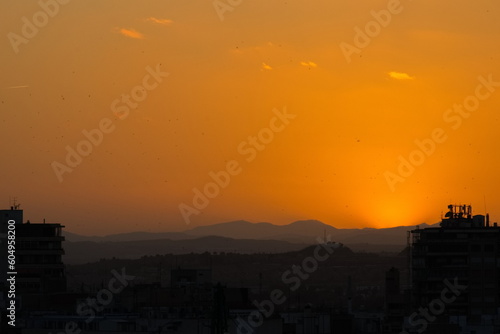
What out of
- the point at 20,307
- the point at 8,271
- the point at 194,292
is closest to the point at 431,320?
the point at 194,292

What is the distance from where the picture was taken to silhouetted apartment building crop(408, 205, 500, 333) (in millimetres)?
98938

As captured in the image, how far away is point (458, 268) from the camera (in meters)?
99.6

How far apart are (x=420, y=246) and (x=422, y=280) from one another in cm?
225
